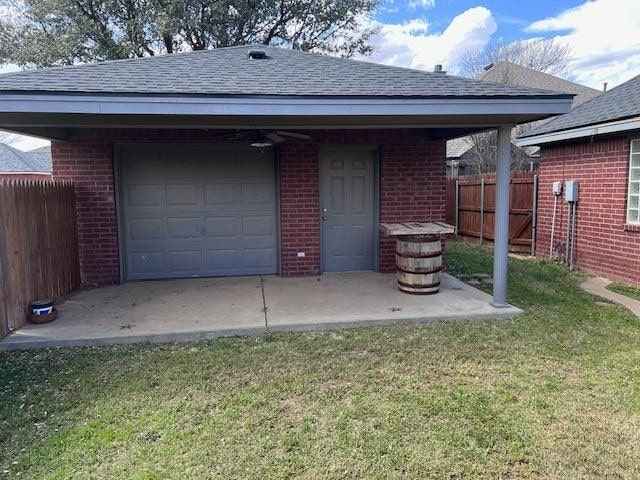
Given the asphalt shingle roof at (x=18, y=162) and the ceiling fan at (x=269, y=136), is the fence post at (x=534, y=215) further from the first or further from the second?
the asphalt shingle roof at (x=18, y=162)

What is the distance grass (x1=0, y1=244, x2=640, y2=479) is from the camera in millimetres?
2676

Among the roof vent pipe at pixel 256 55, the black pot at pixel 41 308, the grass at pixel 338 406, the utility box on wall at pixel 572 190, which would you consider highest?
the roof vent pipe at pixel 256 55

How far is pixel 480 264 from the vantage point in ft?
28.9

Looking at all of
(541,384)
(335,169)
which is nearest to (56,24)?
(335,169)

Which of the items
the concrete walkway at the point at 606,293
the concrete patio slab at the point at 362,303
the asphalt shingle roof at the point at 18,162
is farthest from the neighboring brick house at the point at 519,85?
the asphalt shingle roof at the point at 18,162

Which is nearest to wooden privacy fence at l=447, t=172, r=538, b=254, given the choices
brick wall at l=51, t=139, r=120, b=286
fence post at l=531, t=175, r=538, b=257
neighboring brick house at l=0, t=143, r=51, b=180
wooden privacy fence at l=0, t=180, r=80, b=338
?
fence post at l=531, t=175, r=538, b=257

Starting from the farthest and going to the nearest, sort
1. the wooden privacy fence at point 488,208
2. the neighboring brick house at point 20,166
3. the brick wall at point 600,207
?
the neighboring brick house at point 20,166 → the wooden privacy fence at point 488,208 → the brick wall at point 600,207

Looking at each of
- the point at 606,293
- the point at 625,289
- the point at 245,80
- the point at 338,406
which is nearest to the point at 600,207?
the point at 625,289

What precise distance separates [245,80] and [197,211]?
2.71m

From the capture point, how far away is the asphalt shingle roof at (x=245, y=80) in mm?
4598

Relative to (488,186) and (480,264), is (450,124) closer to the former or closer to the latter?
(480,264)

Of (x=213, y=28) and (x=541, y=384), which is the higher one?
(x=213, y=28)

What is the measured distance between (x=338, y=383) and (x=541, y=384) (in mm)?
1591

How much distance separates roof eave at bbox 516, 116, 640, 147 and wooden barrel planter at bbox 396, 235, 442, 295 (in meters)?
3.44
